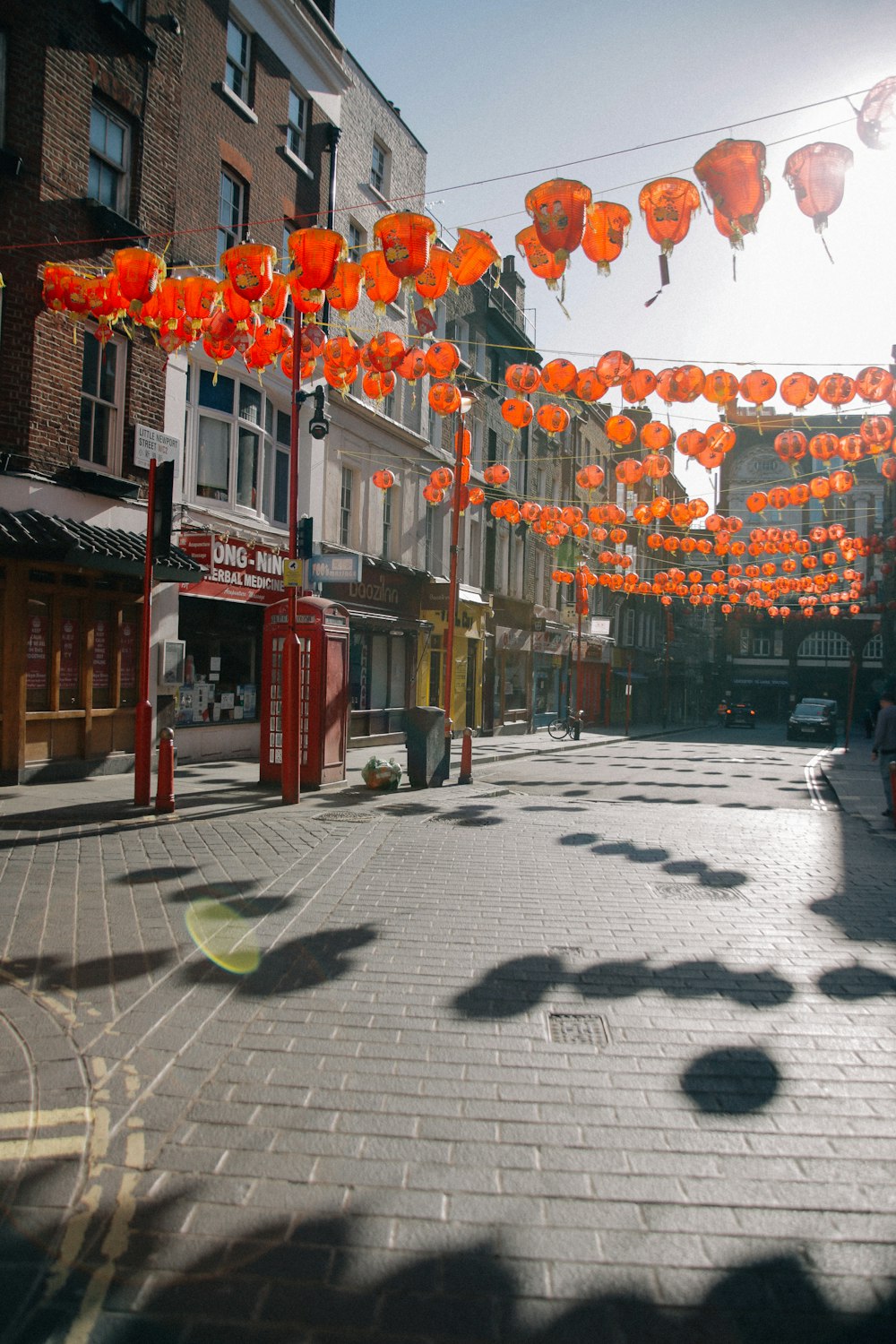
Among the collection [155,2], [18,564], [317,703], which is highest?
[155,2]

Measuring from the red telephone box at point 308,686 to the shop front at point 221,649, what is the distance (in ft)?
8.35

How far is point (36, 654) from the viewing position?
41.7 ft

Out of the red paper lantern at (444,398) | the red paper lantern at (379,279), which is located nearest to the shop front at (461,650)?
the red paper lantern at (444,398)

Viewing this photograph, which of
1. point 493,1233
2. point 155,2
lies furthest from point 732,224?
point 155,2

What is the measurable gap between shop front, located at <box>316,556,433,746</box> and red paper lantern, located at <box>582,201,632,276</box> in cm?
1374

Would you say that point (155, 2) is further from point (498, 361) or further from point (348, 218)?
point (498, 361)

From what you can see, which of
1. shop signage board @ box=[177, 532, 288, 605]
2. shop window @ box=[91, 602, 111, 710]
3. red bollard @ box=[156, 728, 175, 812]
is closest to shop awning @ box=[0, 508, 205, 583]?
shop window @ box=[91, 602, 111, 710]

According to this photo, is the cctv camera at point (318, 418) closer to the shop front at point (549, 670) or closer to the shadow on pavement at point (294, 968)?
the shadow on pavement at point (294, 968)

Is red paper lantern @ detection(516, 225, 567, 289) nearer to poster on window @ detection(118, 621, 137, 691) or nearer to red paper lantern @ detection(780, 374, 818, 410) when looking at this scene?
red paper lantern @ detection(780, 374, 818, 410)

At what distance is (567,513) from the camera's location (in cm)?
2481

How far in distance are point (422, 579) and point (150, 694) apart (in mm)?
12213

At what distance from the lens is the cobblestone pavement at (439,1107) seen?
8.43 ft

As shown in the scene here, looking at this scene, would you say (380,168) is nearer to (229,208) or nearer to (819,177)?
(229,208)

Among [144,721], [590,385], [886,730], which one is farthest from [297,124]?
[886,730]
